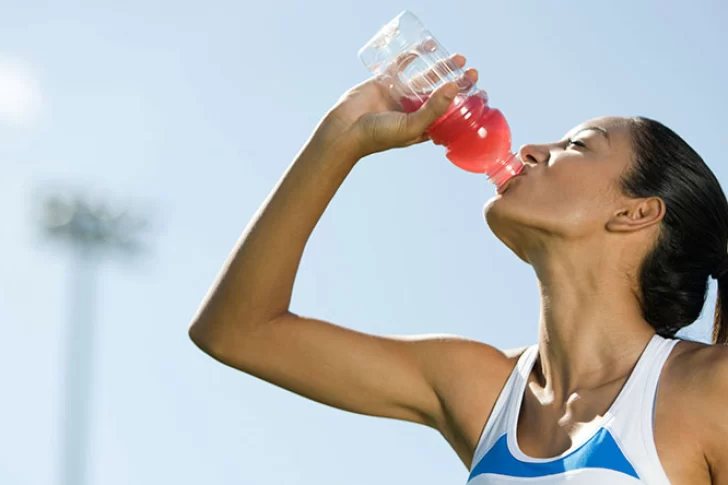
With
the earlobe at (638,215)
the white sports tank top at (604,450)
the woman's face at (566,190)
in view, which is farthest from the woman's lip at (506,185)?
the white sports tank top at (604,450)

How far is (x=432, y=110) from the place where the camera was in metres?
3.15

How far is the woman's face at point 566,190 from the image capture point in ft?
10.5

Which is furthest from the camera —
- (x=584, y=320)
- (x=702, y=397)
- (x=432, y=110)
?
(x=584, y=320)

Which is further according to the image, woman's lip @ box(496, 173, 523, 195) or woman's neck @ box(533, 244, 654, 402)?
woman's lip @ box(496, 173, 523, 195)

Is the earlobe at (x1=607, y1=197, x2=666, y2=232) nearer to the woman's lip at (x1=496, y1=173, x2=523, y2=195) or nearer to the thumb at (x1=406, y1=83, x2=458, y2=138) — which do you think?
the woman's lip at (x1=496, y1=173, x2=523, y2=195)

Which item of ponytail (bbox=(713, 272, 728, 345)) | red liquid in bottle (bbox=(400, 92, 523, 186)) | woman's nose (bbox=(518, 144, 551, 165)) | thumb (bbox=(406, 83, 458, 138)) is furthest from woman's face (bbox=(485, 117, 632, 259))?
ponytail (bbox=(713, 272, 728, 345))

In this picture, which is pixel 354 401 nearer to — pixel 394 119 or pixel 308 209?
pixel 308 209

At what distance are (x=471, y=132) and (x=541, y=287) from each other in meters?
0.60

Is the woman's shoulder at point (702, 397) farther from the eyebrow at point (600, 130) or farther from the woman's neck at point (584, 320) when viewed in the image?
the eyebrow at point (600, 130)

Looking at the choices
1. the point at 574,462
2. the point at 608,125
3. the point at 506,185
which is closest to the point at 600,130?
the point at 608,125

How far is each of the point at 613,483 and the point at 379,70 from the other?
1585 millimetres

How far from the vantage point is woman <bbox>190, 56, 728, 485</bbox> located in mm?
3193

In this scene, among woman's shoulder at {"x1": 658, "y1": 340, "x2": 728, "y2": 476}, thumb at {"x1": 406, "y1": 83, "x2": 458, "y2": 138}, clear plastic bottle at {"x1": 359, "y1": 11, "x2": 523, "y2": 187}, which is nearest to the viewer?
woman's shoulder at {"x1": 658, "y1": 340, "x2": 728, "y2": 476}

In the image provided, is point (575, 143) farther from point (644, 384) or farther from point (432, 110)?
point (644, 384)
